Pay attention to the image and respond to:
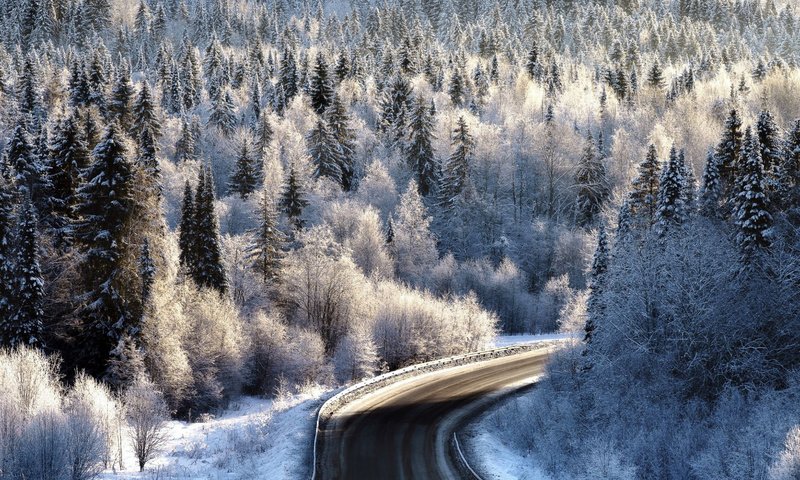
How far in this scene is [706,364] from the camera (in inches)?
1091

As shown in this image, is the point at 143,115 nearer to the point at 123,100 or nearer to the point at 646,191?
the point at 123,100

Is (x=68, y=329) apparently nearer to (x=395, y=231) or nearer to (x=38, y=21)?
(x=395, y=231)

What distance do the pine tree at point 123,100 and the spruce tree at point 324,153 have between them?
22.3 m

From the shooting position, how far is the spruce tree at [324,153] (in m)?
82.5

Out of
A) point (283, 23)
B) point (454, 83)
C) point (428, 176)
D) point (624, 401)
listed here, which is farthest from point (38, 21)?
point (624, 401)

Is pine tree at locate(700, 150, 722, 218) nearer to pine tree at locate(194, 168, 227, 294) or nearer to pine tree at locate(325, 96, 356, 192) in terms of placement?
pine tree at locate(194, 168, 227, 294)

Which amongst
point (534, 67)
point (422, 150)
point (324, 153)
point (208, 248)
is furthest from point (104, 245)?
Result: point (534, 67)

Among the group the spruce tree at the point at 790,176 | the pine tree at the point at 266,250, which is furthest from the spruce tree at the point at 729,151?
the pine tree at the point at 266,250

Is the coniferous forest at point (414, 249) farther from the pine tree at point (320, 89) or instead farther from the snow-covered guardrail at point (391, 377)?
the snow-covered guardrail at point (391, 377)

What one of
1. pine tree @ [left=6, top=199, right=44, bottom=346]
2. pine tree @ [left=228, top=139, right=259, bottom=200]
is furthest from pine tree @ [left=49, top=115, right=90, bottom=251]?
pine tree @ [left=228, top=139, right=259, bottom=200]

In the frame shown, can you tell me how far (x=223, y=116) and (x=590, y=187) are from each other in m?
56.3

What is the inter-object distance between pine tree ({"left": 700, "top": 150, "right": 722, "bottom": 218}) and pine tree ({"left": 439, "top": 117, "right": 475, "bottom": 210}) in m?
39.2

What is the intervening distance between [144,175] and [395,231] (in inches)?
1421

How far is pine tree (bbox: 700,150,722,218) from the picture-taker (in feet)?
140
